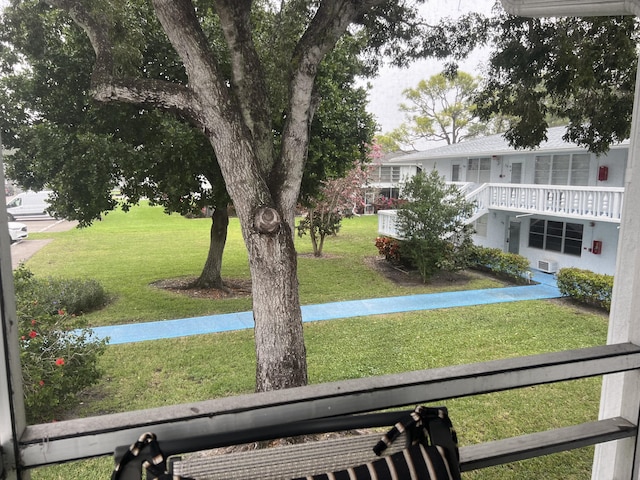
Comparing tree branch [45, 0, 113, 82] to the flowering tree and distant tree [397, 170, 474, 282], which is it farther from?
distant tree [397, 170, 474, 282]

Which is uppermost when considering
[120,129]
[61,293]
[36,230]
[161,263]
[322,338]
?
[120,129]

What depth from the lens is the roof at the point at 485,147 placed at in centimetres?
220

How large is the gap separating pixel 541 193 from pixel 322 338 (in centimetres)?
154

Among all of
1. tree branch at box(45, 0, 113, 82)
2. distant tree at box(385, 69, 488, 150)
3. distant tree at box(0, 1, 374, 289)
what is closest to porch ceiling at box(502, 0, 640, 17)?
distant tree at box(0, 1, 374, 289)

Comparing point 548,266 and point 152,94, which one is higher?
point 152,94

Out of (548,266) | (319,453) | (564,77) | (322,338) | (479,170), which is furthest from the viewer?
(548,266)

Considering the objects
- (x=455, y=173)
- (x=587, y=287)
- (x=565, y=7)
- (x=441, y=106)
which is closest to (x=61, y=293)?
(x=441, y=106)

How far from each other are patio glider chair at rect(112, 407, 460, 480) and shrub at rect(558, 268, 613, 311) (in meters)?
2.52

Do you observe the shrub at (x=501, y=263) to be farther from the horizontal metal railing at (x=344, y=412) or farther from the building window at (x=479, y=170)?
the horizontal metal railing at (x=344, y=412)

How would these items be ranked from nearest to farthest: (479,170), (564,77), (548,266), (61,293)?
(564,77) < (61,293) < (479,170) < (548,266)

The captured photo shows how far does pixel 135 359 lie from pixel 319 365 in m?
0.95

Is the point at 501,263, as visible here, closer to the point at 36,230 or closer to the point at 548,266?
the point at 548,266

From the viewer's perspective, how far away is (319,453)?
0.56 meters

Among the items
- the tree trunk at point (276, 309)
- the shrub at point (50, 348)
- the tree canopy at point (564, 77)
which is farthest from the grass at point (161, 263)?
the tree canopy at point (564, 77)
